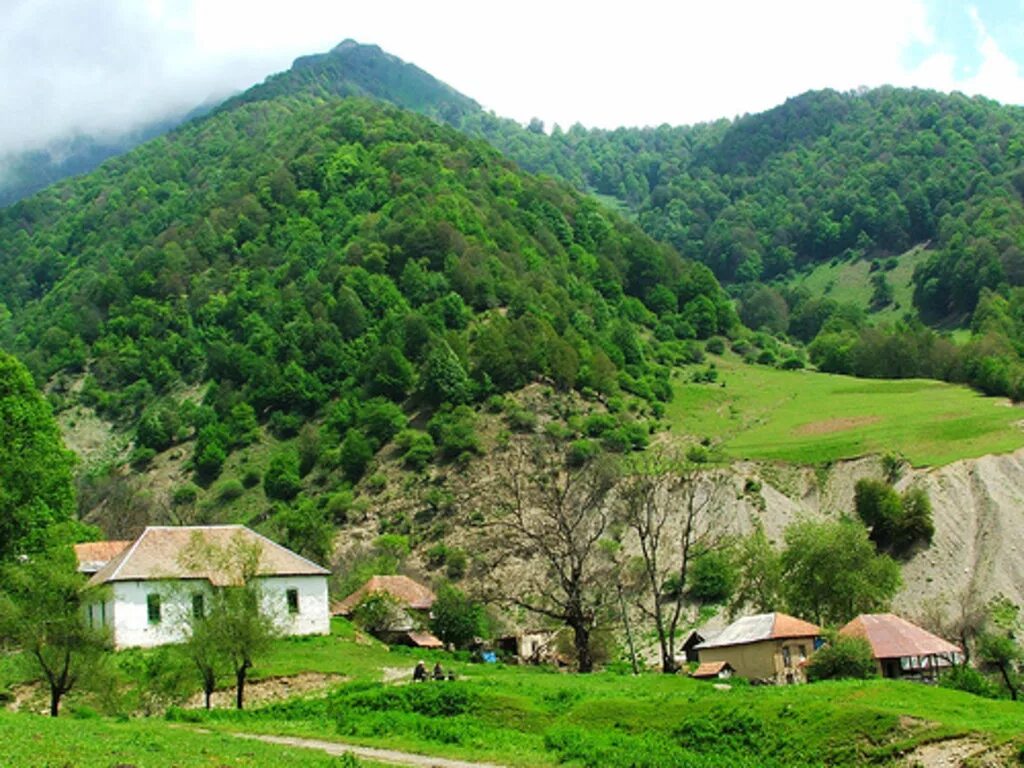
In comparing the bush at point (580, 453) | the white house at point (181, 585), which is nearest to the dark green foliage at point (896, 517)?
the bush at point (580, 453)

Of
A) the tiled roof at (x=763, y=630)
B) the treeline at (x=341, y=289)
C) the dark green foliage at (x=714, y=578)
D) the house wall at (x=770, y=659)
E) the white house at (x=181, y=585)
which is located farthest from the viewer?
the treeline at (x=341, y=289)

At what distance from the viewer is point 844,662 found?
45.5m

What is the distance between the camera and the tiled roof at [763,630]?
1986 inches

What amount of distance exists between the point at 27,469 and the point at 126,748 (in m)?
28.3

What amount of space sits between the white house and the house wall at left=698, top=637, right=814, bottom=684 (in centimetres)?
1936

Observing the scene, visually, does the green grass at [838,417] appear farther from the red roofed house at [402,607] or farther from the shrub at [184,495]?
the shrub at [184,495]

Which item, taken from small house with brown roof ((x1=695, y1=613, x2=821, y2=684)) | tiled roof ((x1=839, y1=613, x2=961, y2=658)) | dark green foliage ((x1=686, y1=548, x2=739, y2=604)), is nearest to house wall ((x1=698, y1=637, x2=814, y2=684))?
small house with brown roof ((x1=695, y1=613, x2=821, y2=684))

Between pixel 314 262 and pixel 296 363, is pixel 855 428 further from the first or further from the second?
pixel 314 262

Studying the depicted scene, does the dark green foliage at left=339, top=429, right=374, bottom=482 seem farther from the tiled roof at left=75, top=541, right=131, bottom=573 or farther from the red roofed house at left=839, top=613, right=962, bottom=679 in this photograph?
the red roofed house at left=839, top=613, right=962, bottom=679

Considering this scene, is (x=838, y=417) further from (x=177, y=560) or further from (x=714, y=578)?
(x=177, y=560)

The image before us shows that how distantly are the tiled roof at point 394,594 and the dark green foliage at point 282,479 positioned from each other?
109ft

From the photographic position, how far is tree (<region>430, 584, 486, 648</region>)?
59.5 metres

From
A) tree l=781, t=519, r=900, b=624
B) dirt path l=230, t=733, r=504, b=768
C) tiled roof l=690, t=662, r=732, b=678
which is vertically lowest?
tiled roof l=690, t=662, r=732, b=678

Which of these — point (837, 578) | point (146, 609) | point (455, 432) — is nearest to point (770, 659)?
point (837, 578)
